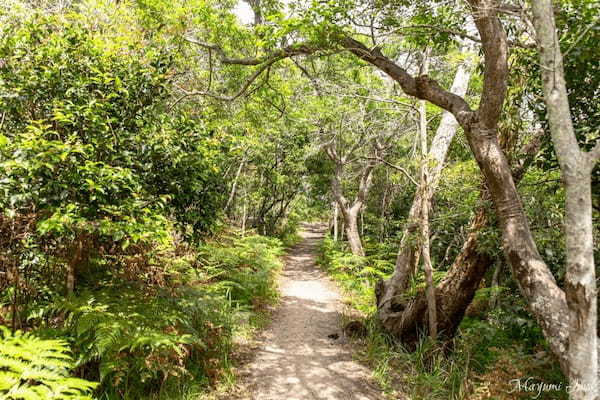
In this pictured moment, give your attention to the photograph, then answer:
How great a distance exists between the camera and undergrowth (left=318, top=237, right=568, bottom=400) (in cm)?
363

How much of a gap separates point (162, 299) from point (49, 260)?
1351 millimetres

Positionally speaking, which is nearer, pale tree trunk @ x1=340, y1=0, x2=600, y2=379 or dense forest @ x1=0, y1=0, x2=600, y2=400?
dense forest @ x1=0, y1=0, x2=600, y2=400

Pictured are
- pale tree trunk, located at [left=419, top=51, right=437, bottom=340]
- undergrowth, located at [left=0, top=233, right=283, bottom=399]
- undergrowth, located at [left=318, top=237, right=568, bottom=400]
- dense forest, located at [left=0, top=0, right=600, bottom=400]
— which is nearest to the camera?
dense forest, located at [left=0, top=0, right=600, bottom=400]

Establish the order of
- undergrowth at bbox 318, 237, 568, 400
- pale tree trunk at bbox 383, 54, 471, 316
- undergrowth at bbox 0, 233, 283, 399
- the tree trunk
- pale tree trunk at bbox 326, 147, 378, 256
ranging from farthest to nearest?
pale tree trunk at bbox 326, 147, 378, 256
pale tree trunk at bbox 383, 54, 471, 316
the tree trunk
undergrowth at bbox 318, 237, 568, 400
undergrowth at bbox 0, 233, 283, 399

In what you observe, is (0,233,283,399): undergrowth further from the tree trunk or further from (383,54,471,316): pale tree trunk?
(383,54,471,316): pale tree trunk

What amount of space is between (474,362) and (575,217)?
11.6 ft

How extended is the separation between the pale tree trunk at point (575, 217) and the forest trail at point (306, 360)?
8.97 feet

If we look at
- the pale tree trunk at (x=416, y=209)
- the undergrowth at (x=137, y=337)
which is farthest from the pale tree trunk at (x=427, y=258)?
the undergrowth at (x=137, y=337)

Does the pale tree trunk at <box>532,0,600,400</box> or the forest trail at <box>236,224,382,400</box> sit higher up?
the pale tree trunk at <box>532,0,600,400</box>

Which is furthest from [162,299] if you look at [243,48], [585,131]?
[243,48]

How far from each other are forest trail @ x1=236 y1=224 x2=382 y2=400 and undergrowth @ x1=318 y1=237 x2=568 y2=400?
393 millimetres

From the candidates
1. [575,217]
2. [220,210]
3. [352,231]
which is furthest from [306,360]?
[352,231]

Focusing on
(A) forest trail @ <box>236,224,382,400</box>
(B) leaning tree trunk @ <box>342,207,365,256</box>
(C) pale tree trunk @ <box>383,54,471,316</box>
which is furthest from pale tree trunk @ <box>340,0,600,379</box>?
(B) leaning tree trunk @ <box>342,207,365,256</box>

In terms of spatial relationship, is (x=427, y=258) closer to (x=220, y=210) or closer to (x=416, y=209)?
(x=416, y=209)
